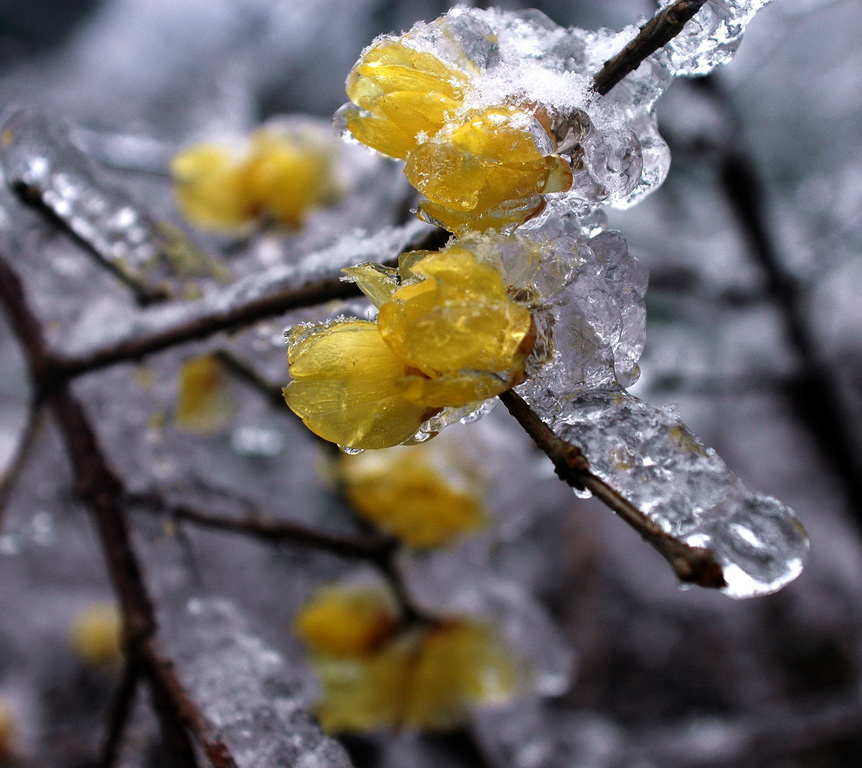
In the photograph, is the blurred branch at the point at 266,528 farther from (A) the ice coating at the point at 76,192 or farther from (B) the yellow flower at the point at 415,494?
(A) the ice coating at the point at 76,192

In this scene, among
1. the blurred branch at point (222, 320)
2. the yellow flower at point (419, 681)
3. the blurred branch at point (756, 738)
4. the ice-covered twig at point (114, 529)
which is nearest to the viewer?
the blurred branch at point (222, 320)

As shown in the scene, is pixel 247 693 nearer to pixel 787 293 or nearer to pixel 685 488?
pixel 685 488

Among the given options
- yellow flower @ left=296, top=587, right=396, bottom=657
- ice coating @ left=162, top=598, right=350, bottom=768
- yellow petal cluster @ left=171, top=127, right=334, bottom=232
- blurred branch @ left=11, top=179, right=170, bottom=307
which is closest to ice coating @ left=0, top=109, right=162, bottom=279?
blurred branch @ left=11, top=179, right=170, bottom=307

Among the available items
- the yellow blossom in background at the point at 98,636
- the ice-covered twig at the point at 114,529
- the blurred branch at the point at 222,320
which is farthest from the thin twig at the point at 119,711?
the yellow blossom in background at the point at 98,636

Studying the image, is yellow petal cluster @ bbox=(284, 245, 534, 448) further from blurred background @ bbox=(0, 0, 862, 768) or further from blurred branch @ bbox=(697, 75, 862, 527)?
blurred branch @ bbox=(697, 75, 862, 527)

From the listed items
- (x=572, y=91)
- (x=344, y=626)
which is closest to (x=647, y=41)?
(x=572, y=91)

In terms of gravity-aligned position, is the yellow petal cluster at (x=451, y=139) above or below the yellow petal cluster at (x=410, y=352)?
above

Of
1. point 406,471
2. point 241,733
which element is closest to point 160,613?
point 241,733
